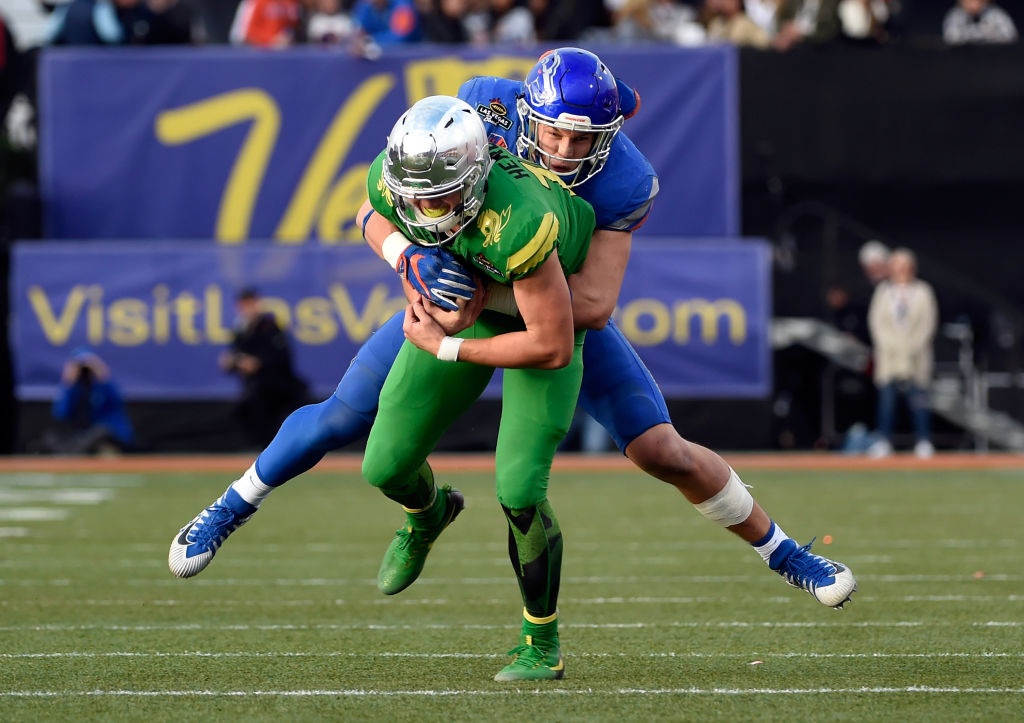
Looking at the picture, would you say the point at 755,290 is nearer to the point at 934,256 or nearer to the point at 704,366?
the point at 704,366

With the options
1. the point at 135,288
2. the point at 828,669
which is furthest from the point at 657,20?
the point at 828,669

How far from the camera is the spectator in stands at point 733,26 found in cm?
1450

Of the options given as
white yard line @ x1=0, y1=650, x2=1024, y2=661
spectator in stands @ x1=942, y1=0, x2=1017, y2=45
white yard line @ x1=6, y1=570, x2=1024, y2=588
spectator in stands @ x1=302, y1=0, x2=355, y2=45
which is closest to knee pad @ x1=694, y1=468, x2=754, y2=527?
white yard line @ x1=0, y1=650, x2=1024, y2=661

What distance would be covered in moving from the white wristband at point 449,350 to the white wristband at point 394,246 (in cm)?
29

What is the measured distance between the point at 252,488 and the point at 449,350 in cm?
92

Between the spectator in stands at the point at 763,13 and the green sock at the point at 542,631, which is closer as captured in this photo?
the green sock at the point at 542,631

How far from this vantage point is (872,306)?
45.2ft

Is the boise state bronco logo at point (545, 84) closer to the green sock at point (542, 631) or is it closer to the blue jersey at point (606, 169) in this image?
the blue jersey at point (606, 169)

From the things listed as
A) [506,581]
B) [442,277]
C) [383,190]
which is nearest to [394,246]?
[383,190]

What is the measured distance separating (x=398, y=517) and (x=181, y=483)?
2.90 meters

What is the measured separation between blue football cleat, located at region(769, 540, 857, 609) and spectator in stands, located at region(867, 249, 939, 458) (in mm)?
8453

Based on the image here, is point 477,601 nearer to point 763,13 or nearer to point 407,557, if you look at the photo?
point 407,557

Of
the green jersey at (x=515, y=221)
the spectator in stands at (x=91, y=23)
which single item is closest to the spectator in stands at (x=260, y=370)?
the spectator in stands at (x=91, y=23)

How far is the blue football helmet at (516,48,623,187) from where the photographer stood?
4.89m
